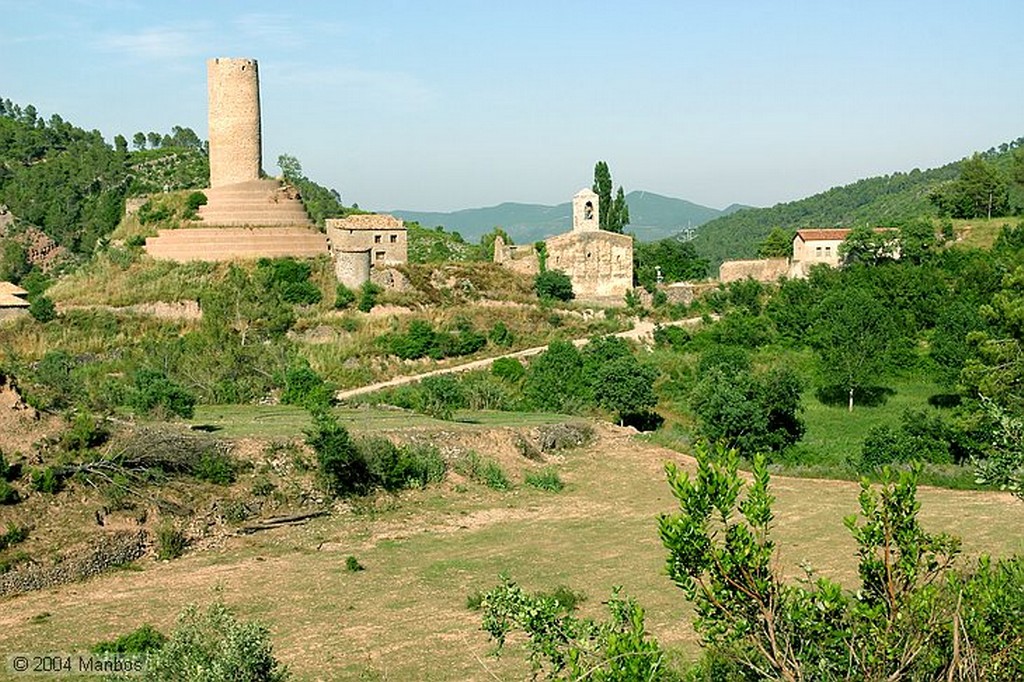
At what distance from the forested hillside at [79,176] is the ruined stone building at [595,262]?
18.1 metres

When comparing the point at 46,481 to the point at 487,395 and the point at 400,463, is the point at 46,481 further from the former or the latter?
the point at 487,395

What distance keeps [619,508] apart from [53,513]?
997 centimetres

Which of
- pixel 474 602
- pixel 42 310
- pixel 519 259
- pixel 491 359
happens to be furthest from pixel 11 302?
pixel 474 602

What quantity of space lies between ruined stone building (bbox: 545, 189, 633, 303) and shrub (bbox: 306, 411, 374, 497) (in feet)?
74.4

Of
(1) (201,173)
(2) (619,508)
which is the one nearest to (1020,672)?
(2) (619,508)

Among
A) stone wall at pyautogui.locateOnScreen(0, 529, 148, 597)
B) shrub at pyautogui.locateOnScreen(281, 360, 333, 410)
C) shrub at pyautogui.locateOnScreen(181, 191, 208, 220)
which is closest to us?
stone wall at pyautogui.locateOnScreen(0, 529, 148, 597)

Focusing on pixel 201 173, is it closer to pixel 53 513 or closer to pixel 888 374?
pixel 888 374

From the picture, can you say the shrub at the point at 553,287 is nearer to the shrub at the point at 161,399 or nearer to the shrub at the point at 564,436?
the shrub at the point at 564,436

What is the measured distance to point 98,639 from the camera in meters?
13.7

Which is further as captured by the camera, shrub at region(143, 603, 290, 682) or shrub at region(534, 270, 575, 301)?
shrub at region(534, 270, 575, 301)

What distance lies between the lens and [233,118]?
40.7 m

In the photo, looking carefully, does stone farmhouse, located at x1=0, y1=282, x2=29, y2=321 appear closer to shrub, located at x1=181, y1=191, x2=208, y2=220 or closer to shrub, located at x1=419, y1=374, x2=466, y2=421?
shrub, located at x1=181, y1=191, x2=208, y2=220

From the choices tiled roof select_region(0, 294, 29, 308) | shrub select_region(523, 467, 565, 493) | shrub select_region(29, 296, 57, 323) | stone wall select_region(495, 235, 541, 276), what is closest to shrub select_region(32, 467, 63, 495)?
shrub select_region(523, 467, 565, 493)

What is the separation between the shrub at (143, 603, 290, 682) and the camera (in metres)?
8.66
